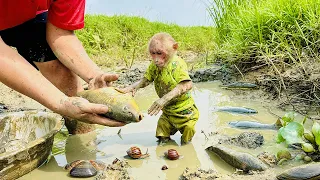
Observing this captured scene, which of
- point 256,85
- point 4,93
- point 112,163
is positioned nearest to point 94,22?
point 4,93

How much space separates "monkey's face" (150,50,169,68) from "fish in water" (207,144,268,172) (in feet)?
3.31

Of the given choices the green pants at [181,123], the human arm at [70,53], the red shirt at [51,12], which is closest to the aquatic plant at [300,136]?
the green pants at [181,123]

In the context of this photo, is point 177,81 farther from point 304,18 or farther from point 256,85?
point 304,18

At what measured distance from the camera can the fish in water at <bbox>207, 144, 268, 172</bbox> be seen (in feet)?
11.9

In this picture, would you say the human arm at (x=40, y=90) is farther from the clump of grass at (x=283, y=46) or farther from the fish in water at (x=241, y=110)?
the clump of grass at (x=283, y=46)

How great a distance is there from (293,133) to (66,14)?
222cm

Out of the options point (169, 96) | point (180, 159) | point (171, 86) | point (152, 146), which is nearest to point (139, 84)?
point (171, 86)

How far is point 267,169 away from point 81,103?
1.53 m

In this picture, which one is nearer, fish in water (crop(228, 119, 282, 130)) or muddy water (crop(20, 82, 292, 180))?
muddy water (crop(20, 82, 292, 180))

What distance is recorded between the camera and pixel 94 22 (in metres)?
11.0

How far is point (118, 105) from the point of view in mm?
3441

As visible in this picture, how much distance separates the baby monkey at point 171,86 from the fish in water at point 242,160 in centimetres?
65

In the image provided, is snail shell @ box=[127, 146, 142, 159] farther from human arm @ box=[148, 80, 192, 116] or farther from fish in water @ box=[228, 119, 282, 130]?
fish in water @ box=[228, 119, 282, 130]

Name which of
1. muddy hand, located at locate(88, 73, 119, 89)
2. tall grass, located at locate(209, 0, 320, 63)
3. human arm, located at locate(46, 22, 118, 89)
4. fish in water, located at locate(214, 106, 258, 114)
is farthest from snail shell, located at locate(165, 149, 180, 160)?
tall grass, located at locate(209, 0, 320, 63)
